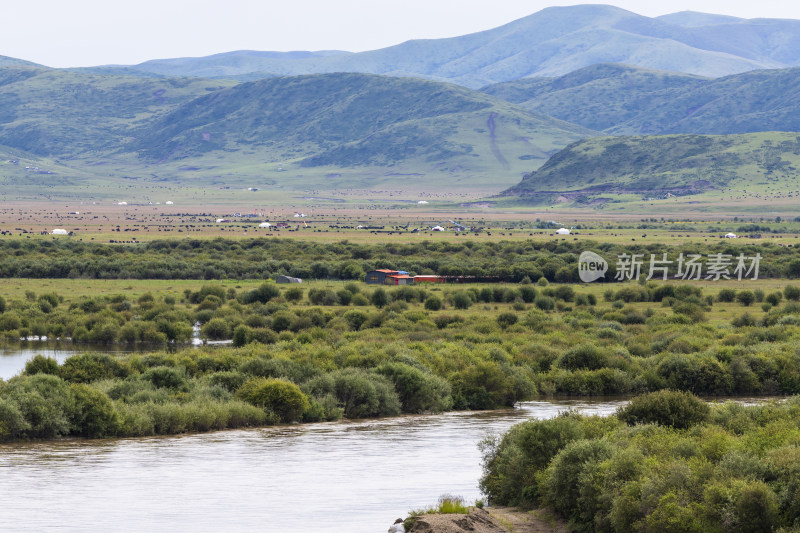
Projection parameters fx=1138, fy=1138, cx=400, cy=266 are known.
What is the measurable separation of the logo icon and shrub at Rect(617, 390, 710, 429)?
5805 cm

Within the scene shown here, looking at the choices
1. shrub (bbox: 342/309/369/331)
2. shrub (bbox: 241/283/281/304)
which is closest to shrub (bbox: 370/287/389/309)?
shrub (bbox: 241/283/281/304)

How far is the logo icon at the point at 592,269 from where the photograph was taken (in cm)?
8438

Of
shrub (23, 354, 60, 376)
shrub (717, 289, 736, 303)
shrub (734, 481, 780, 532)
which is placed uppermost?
shrub (734, 481, 780, 532)

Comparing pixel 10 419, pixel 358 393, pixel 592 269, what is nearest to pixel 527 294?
pixel 592 269

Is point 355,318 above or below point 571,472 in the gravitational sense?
below

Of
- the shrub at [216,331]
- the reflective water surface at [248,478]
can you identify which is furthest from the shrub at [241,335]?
the reflective water surface at [248,478]

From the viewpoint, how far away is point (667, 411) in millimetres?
26016

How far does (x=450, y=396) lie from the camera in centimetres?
3756

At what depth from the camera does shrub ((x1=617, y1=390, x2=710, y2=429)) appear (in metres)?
25.8

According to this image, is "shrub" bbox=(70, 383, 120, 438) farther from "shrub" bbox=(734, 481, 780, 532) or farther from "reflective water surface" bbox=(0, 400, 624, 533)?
"shrub" bbox=(734, 481, 780, 532)

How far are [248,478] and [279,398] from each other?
7431 millimetres

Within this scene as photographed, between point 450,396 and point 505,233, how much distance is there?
116 metres

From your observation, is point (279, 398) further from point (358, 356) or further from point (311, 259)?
point (311, 259)

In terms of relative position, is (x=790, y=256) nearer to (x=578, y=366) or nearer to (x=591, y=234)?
(x=591, y=234)
